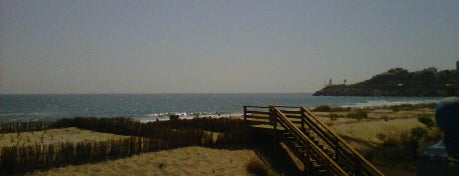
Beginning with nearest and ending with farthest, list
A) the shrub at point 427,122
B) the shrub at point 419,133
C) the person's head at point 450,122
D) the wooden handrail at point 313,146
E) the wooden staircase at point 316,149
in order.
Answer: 1. the person's head at point 450,122
2. the wooden handrail at point 313,146
3. the wooden staircase at point 316,149
4. the shrub at point 419,133
5. the shrub at point 427,122

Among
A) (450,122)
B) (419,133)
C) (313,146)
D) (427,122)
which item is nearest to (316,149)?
(313,146)

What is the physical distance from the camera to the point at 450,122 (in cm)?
659

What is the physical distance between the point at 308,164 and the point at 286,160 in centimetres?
138

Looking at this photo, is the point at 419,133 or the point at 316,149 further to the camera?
the point at 419,133

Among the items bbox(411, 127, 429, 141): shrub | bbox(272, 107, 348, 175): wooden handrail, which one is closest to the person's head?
bbox(272, 107, 348, 175): wooden handrail

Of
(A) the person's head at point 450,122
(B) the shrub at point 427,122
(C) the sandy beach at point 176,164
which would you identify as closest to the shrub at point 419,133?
(B) the shrub at point 427,122

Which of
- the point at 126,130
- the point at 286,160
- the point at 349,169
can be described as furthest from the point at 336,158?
the point at 126,130

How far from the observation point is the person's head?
21.2ft

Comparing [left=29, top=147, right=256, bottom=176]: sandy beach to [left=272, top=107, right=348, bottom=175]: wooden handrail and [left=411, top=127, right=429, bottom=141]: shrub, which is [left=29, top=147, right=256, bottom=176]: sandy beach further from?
[left=411, top=127, right=429, bottom=141]: shrub

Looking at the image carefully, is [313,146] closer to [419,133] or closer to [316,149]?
[316,149]

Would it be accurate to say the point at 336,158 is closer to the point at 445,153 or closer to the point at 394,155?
the point at 394,155

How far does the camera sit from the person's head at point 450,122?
6477 millimetres

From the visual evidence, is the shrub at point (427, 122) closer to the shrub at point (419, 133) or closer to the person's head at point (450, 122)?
the shrub at point (419, 133)

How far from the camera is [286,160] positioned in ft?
55.1
